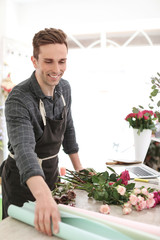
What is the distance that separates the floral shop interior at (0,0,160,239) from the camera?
428cm

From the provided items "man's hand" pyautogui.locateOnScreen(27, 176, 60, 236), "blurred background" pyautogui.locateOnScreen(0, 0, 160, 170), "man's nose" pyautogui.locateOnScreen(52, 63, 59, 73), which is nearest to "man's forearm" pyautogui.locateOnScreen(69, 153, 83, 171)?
"man's nose" pyautogui.locateOnScreen(52, 63, 59, 73)

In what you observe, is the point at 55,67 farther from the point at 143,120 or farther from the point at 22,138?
the point at 143,120

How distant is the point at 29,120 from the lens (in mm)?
1328

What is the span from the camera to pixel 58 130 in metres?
1.63

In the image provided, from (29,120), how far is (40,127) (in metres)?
0.17

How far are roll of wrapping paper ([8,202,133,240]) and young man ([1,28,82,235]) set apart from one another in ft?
0.12

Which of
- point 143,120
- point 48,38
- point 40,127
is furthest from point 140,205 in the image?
point 143,120

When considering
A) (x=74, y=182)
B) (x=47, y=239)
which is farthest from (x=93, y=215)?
(x=74, y=182)

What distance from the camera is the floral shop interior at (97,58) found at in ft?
14.0

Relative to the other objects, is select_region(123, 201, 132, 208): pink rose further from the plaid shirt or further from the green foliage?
the plaid shirt

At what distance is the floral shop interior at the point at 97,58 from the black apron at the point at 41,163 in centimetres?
262

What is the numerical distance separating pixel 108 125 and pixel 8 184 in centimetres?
325

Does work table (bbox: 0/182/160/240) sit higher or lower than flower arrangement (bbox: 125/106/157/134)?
lower

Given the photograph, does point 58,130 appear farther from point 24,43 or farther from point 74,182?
point 24,43
